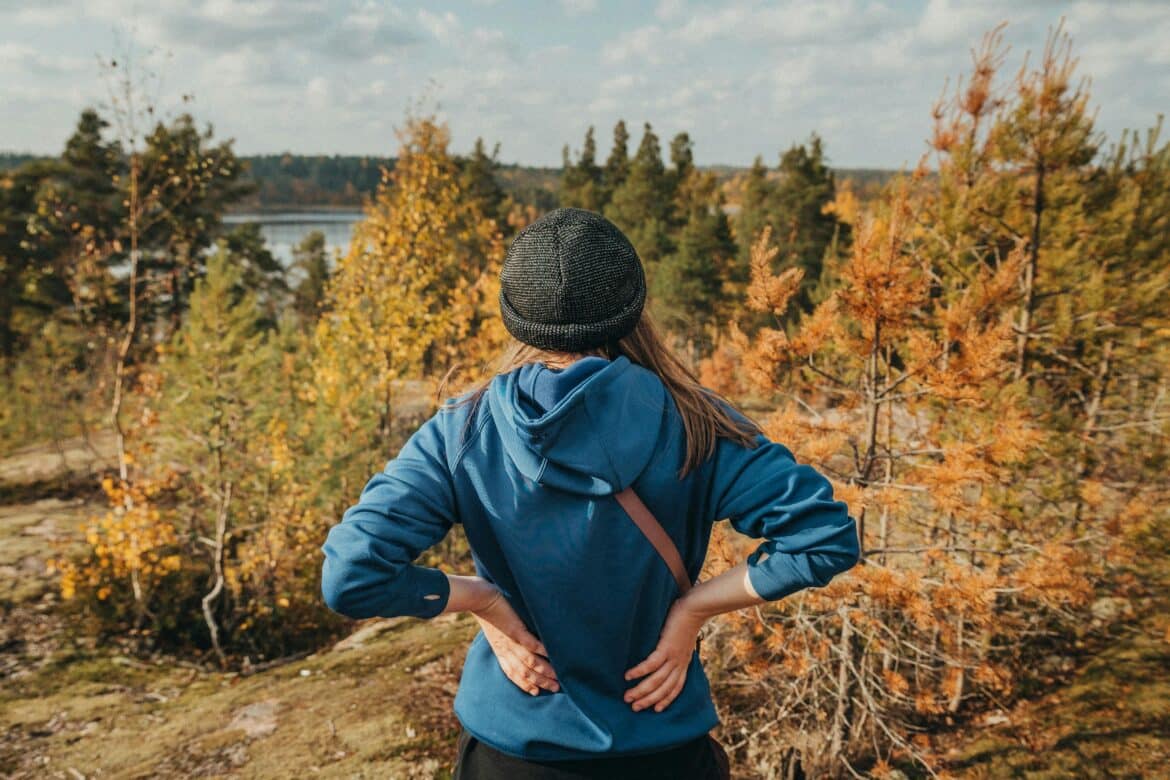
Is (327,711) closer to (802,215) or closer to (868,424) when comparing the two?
(868,424)

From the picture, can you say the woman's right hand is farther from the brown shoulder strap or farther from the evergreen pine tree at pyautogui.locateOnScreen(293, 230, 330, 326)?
the evergreen pine tree at pyautogui.locateOnScreen(293, 230, 330, 326)

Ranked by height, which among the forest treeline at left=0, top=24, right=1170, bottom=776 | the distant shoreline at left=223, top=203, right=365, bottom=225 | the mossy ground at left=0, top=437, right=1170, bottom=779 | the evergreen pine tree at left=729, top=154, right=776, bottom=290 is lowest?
the mossy ground at left=0, top=437, right=1170, bottom=779

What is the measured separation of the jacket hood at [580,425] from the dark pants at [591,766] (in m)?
0.66

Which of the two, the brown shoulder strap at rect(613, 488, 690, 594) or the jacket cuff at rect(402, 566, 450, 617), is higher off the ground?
the brown shoulder strap at rect(613, 488, 690, 594)

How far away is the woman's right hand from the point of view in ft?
5.02

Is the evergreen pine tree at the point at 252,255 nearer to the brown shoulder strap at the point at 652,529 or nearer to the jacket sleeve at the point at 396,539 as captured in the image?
the jacket sleeve at the point at 396,539

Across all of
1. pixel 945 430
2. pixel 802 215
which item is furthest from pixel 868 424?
pixel 802 215

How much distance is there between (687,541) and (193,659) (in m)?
10.2

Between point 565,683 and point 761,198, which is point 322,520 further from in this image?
point 761,198

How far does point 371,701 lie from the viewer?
6422 millimetres

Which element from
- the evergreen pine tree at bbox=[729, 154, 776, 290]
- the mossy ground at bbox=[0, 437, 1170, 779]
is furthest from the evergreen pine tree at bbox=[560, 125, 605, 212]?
the mossy ground at bbox=[0, 437, 1170, 779]

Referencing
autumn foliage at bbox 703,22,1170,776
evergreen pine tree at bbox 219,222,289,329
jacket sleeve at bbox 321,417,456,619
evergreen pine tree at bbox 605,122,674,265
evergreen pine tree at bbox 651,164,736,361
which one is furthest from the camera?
evergreen pine tree at bbox 605,122,674,265

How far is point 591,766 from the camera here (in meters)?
1.53

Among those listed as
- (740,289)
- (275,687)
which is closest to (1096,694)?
(275,687)
